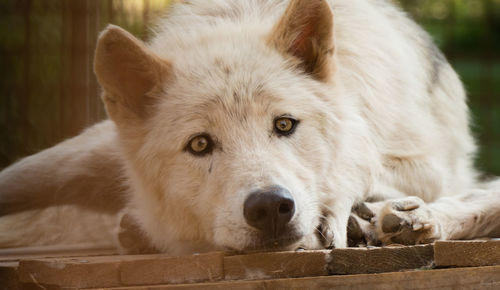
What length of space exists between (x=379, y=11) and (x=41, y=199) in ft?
7.65

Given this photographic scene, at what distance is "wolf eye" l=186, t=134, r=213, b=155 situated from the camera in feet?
8.41

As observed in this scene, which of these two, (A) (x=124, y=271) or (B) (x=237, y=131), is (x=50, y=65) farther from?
(A) (x=124, y=271)

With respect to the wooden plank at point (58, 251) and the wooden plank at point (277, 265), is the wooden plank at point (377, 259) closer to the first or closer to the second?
the wooden plank at point (277, 265)

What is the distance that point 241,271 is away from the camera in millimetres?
2166

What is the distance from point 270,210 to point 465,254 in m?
0.66

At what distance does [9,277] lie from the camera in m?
2.54

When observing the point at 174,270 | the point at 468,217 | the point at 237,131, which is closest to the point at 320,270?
the point at 174,270

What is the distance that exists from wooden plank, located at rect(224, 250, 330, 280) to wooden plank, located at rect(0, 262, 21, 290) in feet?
2.88

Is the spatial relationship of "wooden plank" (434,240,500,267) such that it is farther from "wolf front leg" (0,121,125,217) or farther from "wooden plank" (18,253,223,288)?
"wolf front leg" (0,121,125,217)

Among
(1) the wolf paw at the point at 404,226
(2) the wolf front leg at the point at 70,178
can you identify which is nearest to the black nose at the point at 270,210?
(1) the wolf paw at the point at 404,226

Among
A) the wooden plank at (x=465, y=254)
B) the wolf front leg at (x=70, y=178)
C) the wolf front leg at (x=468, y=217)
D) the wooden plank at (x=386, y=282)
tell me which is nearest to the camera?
the wooden plank at (x=386, y=282)

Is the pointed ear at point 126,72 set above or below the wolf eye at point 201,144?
above

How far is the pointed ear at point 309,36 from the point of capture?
2.77 metres

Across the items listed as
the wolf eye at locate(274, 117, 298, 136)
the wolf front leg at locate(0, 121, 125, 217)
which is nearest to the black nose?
the wolf eye at locate(274, 117, 298, 136)
